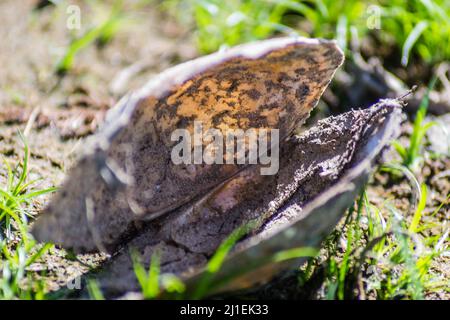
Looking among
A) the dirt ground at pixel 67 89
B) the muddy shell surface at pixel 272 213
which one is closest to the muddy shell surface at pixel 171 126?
the muddy shell surface at pixel 272 213

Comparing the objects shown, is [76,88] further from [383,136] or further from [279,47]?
[383,136]

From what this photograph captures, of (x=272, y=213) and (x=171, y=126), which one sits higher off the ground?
(x=171, y=126)

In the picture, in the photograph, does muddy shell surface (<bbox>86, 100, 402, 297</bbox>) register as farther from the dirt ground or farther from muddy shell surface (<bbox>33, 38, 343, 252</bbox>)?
the dirt ground

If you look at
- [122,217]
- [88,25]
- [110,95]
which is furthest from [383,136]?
[88,25]

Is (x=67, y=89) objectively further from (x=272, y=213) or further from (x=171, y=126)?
(x=272, y=213)

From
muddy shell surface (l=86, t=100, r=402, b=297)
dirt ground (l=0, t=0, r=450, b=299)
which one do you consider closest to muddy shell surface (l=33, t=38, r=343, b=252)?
muddy shell surface (l=86, t=100, r=402, b=297)

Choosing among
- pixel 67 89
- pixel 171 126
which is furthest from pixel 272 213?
pixel 67 89

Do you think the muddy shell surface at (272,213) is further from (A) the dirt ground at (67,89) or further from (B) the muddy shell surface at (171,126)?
(A) the dirt ground at (67,89)

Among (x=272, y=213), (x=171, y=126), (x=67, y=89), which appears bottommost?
(x=272, y=213)

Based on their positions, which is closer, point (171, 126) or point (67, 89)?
point (171, 126)
